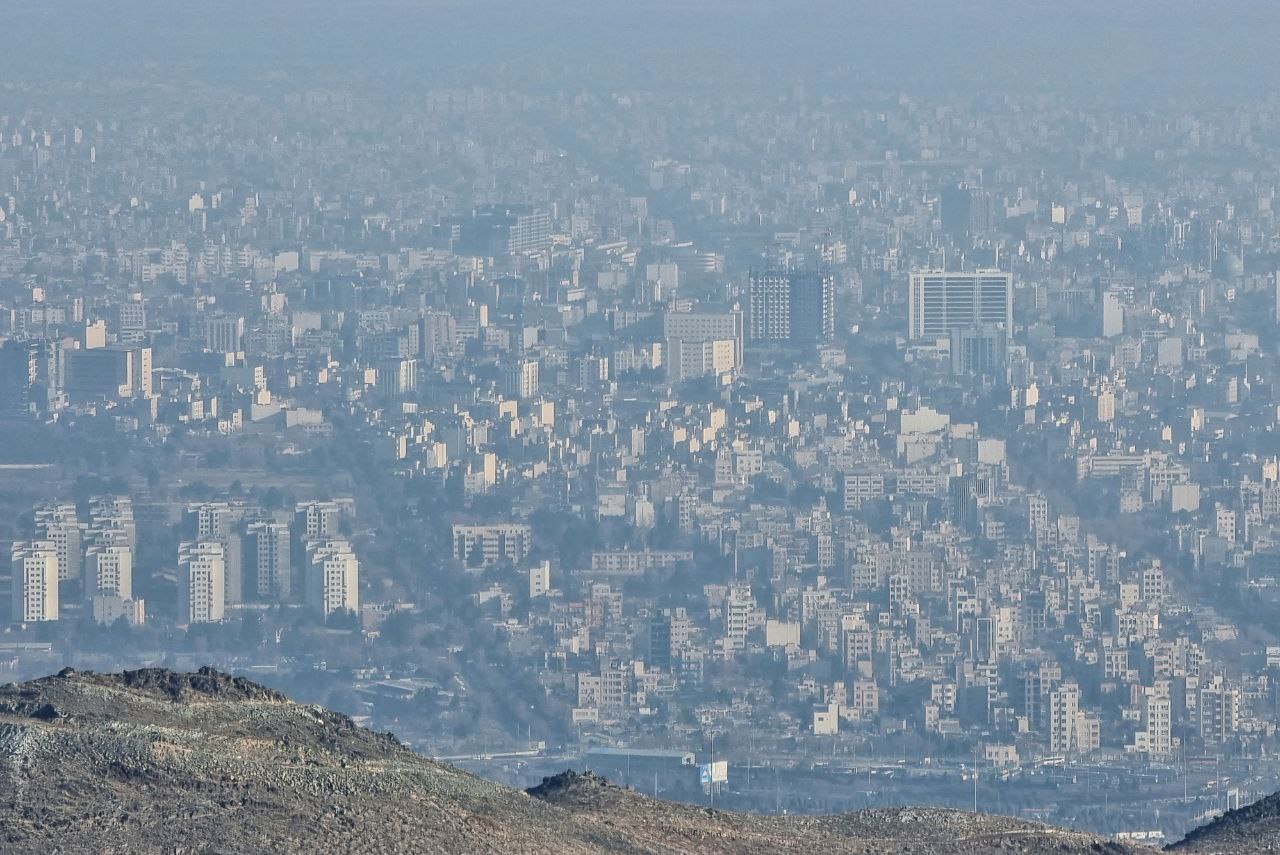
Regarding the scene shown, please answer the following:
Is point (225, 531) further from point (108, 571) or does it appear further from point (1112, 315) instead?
point (1112, 315)

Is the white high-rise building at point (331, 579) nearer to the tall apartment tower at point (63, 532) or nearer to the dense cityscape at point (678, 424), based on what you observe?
the dense cityscape at point (678, 424)

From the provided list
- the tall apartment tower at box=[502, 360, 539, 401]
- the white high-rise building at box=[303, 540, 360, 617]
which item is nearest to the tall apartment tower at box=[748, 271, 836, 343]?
the tall apartment tower at box=[502, 360, 539, 401]

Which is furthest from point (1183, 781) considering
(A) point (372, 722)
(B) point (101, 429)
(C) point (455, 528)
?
(B) point (101, 429)

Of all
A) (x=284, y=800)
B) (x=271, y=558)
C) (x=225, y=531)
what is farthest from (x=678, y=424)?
(x=284, y=800)

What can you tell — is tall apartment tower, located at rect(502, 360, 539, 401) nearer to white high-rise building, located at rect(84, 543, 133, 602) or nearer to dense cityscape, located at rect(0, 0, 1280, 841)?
dense cityscape, located at rect(0, 0, 1280, 841)

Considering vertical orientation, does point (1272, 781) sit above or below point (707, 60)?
below

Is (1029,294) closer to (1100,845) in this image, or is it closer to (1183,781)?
(1183,781)

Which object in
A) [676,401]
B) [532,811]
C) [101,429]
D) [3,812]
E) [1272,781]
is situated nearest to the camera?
[3,812]

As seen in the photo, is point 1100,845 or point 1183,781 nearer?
point 1100,845
